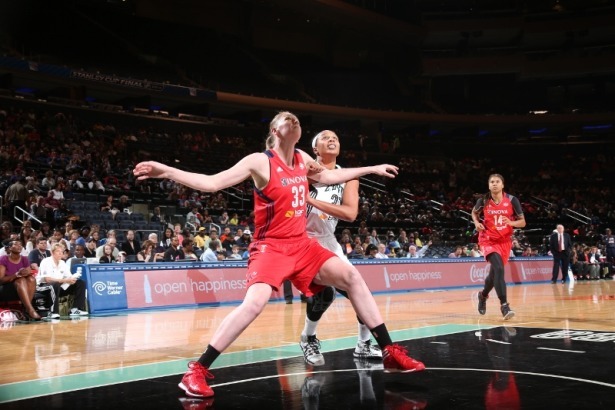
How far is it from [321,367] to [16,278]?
6.81 m

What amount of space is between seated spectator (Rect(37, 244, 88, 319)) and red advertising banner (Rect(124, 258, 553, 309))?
1.06m

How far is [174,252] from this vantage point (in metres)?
14.7

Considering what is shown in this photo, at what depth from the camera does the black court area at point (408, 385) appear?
4.25 meters

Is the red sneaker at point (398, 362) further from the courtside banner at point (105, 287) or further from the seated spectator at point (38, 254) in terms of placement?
the seated spectator at point (38, 254)

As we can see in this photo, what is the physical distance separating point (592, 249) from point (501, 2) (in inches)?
848

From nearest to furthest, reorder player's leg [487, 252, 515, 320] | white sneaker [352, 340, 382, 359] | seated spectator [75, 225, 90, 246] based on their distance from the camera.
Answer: white sneaker [352, 340, 382, 359], player's leg [487, 252, 515, 320], seated spectator [75, 225, 90, 246]

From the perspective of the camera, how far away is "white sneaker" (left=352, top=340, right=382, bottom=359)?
614 cm

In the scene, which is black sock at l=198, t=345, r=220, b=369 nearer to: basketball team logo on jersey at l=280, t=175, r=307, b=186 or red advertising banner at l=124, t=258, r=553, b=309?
basketball team logo on jersey at l=280, t=175, r=307, b=186

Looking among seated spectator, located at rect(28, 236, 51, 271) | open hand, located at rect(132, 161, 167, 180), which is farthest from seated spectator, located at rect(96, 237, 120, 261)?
open hand, located at rect(132, 161, 167, 180)

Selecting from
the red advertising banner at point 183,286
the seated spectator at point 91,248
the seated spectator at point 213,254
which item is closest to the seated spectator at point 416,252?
the seated spectator at point 213,254

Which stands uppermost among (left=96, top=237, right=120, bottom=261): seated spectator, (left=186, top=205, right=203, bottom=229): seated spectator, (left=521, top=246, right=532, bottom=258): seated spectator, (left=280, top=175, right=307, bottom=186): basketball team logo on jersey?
(left=186, top=205, right=203, bottom=229): seated spectator

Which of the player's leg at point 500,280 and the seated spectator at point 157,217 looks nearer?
the player's leg at point 500,280

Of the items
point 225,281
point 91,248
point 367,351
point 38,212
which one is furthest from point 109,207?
point 367,351

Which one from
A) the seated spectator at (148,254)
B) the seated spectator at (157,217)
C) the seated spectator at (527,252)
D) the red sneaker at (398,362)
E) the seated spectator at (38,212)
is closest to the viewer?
the red sneaker at (398,362)
